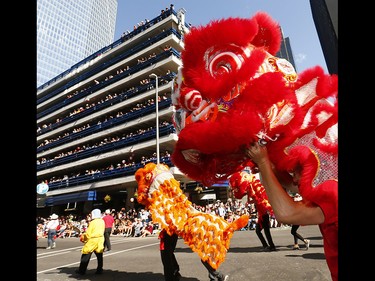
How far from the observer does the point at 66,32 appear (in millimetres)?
77500

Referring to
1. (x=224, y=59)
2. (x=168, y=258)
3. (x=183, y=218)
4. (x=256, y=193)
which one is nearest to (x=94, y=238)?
(x=168, y=258)

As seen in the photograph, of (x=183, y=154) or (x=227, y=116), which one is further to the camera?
(x=183, y=154)

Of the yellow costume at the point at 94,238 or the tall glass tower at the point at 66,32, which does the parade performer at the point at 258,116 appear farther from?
the tall glass tower at the point at 66,32

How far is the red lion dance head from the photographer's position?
1.55 m

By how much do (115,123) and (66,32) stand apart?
54.2 meters

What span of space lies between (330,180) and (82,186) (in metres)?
36.1

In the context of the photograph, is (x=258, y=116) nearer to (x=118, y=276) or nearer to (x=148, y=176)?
(x=148, y=176)

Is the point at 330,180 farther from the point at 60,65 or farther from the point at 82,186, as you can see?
the point at 60,65

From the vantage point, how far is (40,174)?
45.1 meters

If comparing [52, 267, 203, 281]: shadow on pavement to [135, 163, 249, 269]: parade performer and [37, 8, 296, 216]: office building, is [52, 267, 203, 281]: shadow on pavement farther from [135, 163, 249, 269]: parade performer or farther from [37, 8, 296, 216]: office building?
[37, 8, 296, 216]: office building

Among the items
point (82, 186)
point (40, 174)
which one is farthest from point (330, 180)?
point (40, 174)

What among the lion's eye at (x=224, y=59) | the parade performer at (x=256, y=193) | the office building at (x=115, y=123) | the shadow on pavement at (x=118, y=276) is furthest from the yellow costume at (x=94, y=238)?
the office building at (x=115, y=123)

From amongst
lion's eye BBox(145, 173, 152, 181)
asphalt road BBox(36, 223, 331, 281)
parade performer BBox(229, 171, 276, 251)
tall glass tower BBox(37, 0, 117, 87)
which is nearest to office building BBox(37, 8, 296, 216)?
parade performer BBox(229, 171, 276, 251)
